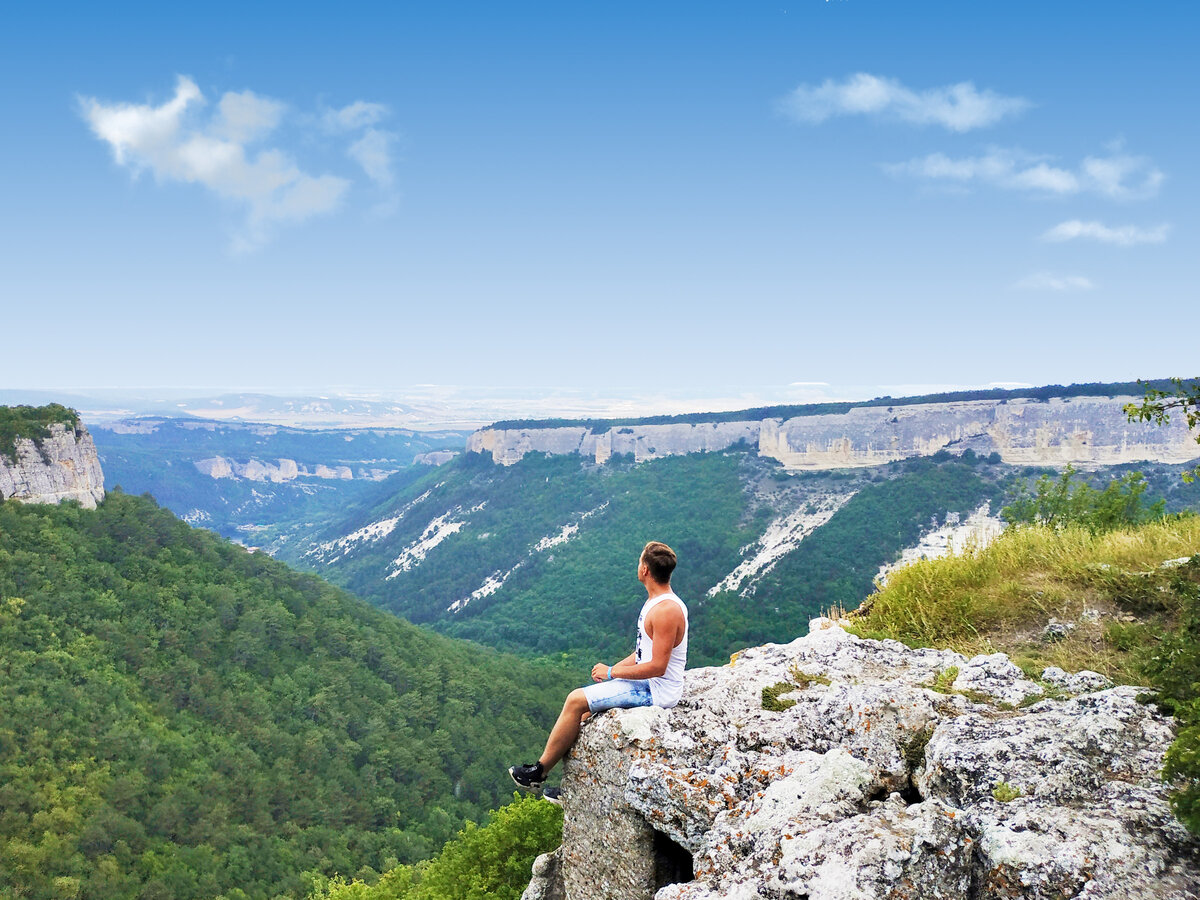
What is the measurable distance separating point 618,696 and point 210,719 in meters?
40.6

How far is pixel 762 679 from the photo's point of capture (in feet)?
19.7

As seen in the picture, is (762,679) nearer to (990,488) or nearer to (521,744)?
(521,744)

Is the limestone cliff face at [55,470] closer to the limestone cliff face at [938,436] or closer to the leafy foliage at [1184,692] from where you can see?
the leafy foliage at [1184,692]

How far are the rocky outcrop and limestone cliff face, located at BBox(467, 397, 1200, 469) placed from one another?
249 feet

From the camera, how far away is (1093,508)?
485 inches

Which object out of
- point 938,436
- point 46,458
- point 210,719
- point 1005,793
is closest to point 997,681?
point 1005,793

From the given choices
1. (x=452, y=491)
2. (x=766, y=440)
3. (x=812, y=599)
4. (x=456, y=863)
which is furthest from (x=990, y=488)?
(x=452, y=491)

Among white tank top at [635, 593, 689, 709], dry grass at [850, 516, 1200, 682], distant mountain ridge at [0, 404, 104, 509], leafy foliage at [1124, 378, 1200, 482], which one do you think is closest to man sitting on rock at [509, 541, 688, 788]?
white tank top at [635, 593, 689, 709]

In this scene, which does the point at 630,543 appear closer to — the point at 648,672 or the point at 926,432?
the point at 926,432

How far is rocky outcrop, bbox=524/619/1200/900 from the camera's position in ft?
10.2

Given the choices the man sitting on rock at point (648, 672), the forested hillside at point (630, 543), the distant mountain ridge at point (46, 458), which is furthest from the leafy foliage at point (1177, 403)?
the distant mountain ridge at point (46, 458)

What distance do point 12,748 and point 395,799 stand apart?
58.9 ft

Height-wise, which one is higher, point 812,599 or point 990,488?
point 990,488

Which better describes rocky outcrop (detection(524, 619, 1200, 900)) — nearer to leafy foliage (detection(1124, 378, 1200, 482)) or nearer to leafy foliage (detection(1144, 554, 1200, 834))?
leafy foliage (detection(1144, 554, 1200, 834))
